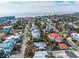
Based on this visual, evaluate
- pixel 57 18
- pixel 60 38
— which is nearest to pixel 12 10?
pixel 57 18

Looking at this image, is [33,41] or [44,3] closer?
[44,3]

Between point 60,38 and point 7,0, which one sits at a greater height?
point 7,0

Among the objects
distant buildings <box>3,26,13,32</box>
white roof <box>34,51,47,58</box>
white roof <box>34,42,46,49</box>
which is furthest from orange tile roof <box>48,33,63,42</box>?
distant buildings <box>3,26,13,32</box>

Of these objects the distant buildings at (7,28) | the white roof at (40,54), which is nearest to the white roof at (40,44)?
the white roof at (40,54)

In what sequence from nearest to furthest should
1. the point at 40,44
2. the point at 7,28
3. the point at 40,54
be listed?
the point at 40,54 < the point at 7,28 < the point at 40,44

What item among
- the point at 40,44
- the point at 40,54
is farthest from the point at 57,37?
the point at 40,54

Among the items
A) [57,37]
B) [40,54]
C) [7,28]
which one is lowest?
[40,54]

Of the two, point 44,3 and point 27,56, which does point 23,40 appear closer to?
→ point 27,56

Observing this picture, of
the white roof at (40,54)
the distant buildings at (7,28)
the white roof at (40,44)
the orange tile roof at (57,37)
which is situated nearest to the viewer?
the white roof at (40,54)

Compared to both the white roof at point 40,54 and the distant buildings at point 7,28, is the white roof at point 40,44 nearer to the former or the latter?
the white roof at point 40,54

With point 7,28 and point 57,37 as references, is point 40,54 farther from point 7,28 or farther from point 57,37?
point 7,28

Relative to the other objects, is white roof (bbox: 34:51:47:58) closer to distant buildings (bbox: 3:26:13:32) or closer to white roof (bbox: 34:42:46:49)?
white roof (bbox: 34:42:46:49)
